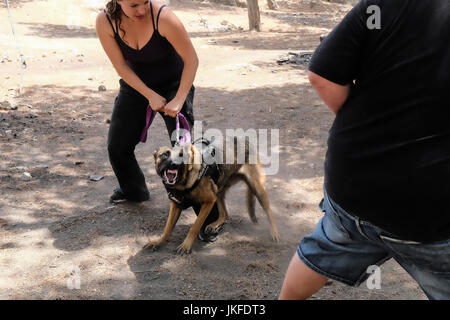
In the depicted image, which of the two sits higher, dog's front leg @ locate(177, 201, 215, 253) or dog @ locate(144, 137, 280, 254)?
dog @ locate(144, 137, 280, 254)

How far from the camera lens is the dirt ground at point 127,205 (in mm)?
3516

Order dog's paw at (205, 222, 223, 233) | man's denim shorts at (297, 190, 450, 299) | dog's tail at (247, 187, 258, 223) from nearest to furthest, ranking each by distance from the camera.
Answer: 1. man's denim shorts at (297, 190, 450, 299)
2. dog's paw at (205, 222, 223, 233)
3. dog's tail at (247, 187, 258, 223)

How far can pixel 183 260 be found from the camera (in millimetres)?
3873

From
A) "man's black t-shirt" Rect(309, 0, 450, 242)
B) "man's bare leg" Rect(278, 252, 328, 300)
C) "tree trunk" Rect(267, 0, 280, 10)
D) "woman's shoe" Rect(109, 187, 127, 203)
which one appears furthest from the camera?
"tree trunk" Rect(267, 0, 280, 10)

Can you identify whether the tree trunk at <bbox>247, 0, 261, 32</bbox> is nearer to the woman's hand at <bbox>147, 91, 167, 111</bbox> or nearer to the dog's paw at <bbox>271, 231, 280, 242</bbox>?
the dog's paw at <bbox>271, 231, 280, 242</bbox>

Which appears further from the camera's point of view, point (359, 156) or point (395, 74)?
point (359, 156)

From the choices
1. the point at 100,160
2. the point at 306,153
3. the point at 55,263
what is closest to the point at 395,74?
the point at 55,263

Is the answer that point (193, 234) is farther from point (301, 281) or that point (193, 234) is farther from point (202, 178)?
point (301, 281)

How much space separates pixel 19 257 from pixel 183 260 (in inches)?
53.8

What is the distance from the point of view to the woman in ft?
11.4

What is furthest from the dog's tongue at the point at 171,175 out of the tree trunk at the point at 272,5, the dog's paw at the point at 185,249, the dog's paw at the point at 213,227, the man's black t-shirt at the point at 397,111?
the tree trunk at the point at 272,5

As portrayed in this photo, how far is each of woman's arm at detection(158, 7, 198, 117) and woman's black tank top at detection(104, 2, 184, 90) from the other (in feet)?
0.28

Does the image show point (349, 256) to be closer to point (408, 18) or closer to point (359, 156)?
point (359, 156)

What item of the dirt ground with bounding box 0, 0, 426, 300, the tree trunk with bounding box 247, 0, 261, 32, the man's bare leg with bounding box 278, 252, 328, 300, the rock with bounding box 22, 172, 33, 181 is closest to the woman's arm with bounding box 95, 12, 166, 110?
the dirt ground with bounding box 0, 0, 426, 300
